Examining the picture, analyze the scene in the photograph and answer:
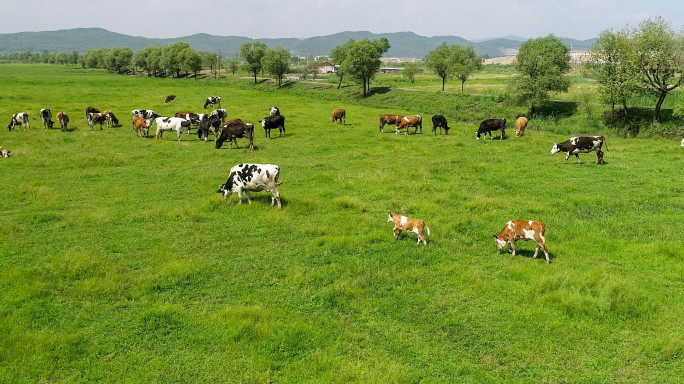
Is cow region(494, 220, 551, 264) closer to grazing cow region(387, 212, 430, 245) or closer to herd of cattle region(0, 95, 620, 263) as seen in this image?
herd of cattle region(0, 95, 620, 263)

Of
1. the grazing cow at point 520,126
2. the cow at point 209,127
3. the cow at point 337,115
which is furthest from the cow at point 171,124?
the grazing cow at point 520,126

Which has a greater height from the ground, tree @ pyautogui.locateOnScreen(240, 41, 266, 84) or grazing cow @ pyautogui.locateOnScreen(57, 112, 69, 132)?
tree @ pyautogui.locateOnScreen(240, 41, 266, 84)

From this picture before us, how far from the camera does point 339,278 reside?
35.4ft

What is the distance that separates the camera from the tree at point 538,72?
43.9 metres

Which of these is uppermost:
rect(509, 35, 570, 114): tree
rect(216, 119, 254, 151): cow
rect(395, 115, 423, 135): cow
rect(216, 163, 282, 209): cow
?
rect(509, 35, 570, 114): tree

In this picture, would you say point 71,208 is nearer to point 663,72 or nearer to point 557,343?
point 557,343

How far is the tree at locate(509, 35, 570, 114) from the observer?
43906 millimetres

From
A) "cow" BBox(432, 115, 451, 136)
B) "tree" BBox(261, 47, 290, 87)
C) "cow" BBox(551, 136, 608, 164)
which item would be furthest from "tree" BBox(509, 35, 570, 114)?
"tree" BBox(261, 47, 290, 87)

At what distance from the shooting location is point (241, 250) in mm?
12383

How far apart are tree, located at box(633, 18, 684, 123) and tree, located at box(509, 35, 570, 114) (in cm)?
743

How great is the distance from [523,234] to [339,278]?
5471 mm

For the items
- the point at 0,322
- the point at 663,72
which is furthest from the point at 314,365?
the point at 663,72

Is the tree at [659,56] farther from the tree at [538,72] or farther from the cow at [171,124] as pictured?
the cow at [171,124]

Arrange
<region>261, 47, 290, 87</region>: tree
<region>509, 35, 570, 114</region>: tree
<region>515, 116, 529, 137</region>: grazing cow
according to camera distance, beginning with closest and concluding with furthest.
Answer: <region>515, 116, 529, 137</region>: grazing cow < <region>509, 35, 570, 114</region>: tree < <region>261, 47, 290, 87</region>: tree
